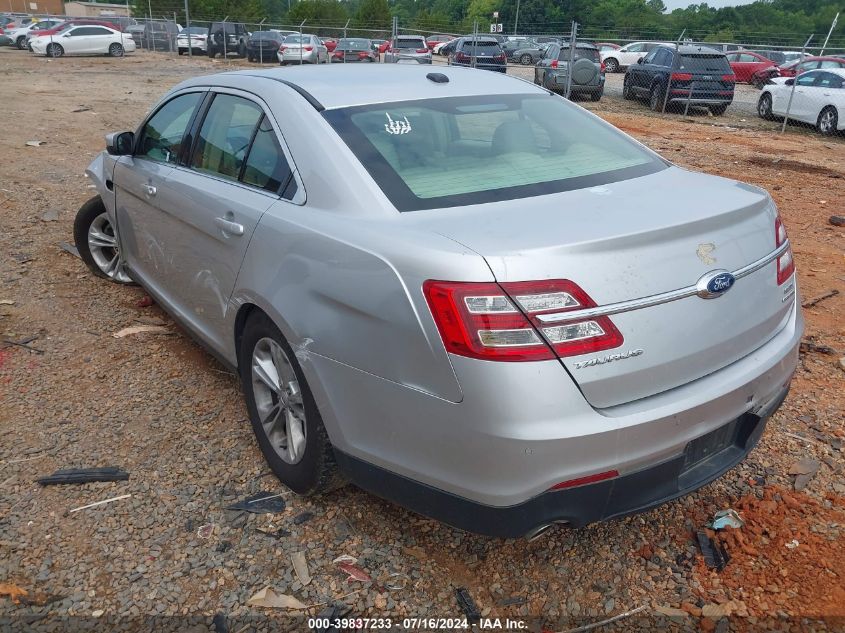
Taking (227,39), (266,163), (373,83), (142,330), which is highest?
(373,83)

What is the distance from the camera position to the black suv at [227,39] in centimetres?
3256

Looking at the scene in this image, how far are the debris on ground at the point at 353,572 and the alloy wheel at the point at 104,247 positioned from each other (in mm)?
3517

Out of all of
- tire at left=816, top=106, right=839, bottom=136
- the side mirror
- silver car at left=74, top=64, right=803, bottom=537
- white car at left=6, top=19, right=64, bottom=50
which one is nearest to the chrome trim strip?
silver car at left=74, top=64, right=803, bottom=537

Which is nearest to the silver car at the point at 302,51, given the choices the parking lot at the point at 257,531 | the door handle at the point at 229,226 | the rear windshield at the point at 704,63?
the rear windshield at the point at 704,63

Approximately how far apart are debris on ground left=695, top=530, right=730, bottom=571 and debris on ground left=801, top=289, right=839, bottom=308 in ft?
9.91

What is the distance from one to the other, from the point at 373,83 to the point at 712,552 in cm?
243

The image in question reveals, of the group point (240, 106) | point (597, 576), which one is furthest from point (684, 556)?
point (240, 106)

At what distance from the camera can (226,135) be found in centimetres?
342

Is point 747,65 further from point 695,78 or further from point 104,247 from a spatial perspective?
point 104,247

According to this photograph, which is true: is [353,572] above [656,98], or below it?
below

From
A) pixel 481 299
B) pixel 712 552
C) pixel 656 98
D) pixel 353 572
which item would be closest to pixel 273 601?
pixel 353 572

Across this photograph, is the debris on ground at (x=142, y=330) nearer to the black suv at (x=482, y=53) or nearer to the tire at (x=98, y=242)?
the tire at (x=98, y=242)

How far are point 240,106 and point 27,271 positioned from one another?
10.8 ft

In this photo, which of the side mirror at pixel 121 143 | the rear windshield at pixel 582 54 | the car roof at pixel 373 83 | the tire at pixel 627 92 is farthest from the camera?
the rear windshield at pixel 582 54
